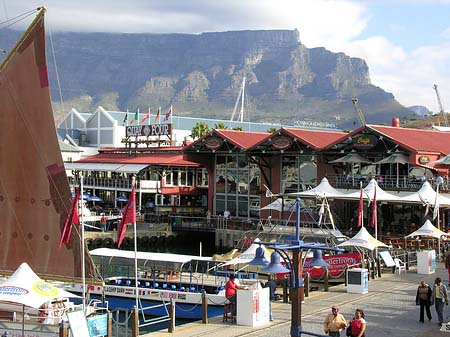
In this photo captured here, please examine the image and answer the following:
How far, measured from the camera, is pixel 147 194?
79.8 metres

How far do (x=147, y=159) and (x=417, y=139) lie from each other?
3316 centimetres

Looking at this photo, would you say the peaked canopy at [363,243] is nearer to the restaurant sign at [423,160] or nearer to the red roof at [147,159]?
the restaurant sign at [423,160]

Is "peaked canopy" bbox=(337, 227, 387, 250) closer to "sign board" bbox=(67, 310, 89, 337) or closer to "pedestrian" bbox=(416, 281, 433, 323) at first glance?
"pedestrian" bbox=(416, 281, 433, 323)

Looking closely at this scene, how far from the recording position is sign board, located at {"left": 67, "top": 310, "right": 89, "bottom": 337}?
19672 mm

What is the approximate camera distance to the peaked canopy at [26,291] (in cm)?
2048

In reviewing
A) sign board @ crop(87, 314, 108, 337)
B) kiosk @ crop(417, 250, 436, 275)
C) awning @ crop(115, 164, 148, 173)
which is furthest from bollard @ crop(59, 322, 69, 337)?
awning @ crop(115, 164, 148, 173)

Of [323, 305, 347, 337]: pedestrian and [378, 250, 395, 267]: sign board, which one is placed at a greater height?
[378, 250, 395, 267]: sign board

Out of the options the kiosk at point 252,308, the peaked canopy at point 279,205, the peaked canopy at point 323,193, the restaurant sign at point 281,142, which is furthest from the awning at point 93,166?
the kiosk at point 252,308

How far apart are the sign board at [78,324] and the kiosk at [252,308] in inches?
221

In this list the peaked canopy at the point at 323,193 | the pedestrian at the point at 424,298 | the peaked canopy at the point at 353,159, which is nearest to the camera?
the pedestrian at the point at 424,298

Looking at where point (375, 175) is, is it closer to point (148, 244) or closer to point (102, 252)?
point (148, 244)

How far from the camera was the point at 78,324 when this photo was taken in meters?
19.9

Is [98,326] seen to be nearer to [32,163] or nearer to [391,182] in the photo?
[32,163]

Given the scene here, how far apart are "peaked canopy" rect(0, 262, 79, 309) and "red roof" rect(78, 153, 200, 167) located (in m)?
52.3
